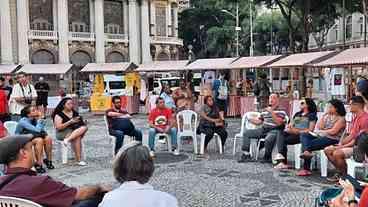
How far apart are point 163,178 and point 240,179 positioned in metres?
1.30

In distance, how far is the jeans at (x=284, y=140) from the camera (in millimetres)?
8430

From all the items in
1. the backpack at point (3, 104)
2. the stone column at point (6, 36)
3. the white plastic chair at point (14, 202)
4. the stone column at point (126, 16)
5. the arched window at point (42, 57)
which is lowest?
the white plastic chair at point (14, 202)

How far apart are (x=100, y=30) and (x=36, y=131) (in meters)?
42.9

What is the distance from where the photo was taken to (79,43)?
161ft

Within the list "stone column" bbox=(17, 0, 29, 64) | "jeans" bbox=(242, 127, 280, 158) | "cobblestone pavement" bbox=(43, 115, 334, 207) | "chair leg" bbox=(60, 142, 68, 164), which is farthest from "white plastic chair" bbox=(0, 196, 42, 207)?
"stone column" bbox=(17, 0, 29, 64)

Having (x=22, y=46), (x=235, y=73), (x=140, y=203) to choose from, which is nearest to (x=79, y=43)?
(x=22, y=46)

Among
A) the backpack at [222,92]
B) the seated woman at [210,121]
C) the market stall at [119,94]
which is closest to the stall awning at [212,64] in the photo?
the backpack at [222,92]

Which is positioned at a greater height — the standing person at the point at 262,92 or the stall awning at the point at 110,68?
the stall awning at the point at 110,68

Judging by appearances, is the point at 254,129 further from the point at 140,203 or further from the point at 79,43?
the point at 79,43

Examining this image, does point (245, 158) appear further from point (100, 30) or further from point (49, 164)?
point (100, 30)

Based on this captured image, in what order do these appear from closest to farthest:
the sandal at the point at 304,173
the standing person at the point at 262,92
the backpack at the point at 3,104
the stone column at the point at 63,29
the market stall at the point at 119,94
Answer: the sandal at the point at 304,173 < the backpack at the point at 3,104 < the standing person at the point at 262,92 < the market stall at the point at 119,94 < the stone column at the point at 63,29

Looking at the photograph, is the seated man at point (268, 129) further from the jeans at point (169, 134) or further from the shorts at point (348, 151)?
the shorts at point (348, 151)

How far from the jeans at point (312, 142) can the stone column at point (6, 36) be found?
133 ft

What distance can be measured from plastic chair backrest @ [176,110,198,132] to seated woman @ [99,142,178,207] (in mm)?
7216
